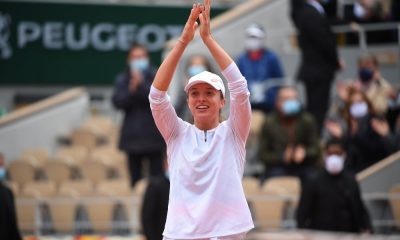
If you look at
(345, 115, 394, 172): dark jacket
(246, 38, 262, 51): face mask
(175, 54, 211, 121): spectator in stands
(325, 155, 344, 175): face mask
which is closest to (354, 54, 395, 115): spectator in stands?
(345, 115, 394, 172): dark jacket

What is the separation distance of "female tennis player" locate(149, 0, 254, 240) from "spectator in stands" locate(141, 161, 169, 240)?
16.0ft

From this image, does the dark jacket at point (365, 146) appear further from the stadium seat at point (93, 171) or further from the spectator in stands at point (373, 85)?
the stadium seat at point (93, 171)

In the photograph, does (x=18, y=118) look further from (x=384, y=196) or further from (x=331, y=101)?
(x=384, y=196)

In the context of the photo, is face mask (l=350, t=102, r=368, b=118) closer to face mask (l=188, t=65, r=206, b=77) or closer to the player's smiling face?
face mask (l=188, t=65, r=206, b=77)

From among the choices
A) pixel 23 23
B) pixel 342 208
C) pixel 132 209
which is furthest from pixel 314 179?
pixel 23 23

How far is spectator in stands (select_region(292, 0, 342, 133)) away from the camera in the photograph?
1611 centimetres

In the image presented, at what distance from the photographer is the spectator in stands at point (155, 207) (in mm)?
12430

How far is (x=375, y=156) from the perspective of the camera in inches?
626

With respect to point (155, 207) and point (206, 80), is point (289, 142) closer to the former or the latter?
point (155, 207)

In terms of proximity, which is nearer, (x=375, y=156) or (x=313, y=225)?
(x=313, y=225)

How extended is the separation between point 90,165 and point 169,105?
9.46 m

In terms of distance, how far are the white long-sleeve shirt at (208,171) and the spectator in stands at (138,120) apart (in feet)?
24.4

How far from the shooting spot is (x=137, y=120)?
15344 millimetres

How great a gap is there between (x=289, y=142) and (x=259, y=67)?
6.45 feet
